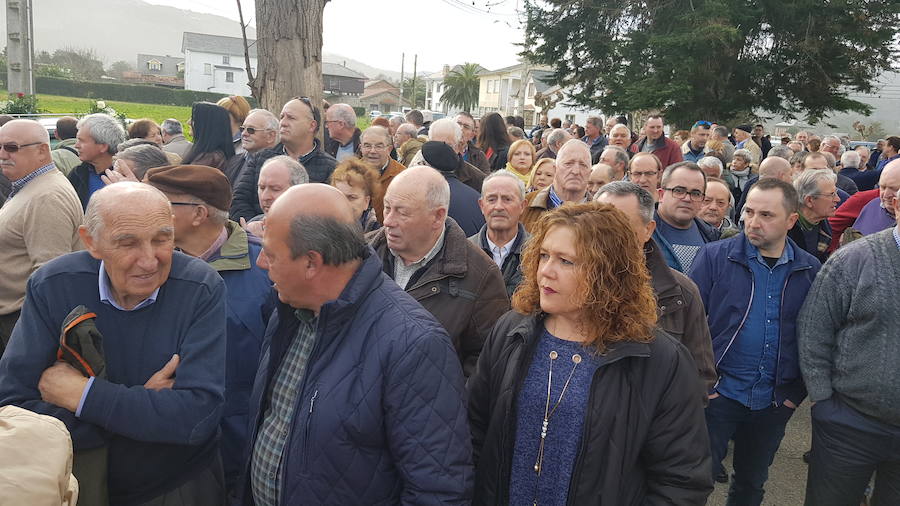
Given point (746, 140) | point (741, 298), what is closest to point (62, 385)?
point (741, 298)

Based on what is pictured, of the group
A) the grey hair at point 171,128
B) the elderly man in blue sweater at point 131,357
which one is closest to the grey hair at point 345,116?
the grey hair at point 171,128

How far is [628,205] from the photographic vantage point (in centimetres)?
304

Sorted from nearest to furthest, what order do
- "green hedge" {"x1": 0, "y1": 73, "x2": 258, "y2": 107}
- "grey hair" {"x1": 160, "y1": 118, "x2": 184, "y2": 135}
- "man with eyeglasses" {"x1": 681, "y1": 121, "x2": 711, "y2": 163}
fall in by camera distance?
"grey hair" {"x1": 160, "y1": 118, "x2": 184, "y2": 135}, "man with eyeglasses" {"x1": 681, "y1": 121, "x2": 711, "y2": 163}, "green hedge" {"x1": 0, "y1": 73, "x2": 258, "y2": 107}

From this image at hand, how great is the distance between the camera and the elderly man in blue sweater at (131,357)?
1.96 metres

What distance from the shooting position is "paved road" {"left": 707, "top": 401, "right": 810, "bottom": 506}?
166 inches

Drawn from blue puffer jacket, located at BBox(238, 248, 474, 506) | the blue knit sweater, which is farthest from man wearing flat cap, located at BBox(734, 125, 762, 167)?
the blue knit sweater

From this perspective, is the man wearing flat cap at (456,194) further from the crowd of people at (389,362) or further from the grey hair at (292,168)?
the crowd of people at (389,362)

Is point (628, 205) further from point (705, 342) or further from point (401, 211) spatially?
point (401, 211)

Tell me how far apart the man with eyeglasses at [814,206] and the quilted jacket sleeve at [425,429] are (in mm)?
3908

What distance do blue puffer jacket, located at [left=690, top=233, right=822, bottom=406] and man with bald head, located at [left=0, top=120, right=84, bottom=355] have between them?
365 cm

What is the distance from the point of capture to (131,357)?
209 cm

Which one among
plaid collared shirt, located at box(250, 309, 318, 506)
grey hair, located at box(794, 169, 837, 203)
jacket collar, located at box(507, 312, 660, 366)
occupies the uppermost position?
grey hair, located at box(794, 169, 837, 203)

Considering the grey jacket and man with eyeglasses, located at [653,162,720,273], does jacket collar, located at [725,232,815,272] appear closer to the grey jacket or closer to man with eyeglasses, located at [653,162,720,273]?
the grey jacket

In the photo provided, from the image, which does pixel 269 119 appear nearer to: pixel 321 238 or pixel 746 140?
pixel 321 238
